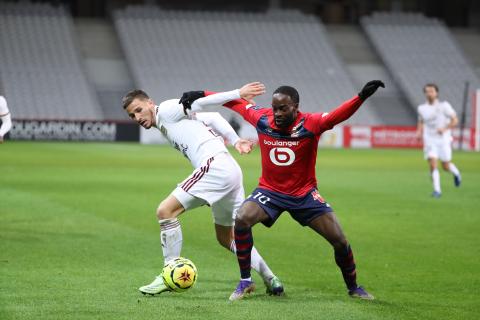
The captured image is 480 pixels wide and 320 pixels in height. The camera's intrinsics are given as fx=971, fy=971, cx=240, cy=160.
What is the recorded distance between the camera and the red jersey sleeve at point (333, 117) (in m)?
8.43

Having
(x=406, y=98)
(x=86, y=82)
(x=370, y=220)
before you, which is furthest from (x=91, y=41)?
(x=370, y=220)

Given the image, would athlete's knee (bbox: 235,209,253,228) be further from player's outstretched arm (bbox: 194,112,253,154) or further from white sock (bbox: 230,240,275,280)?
player's outstretched arm (bbox: 194,112,253,154)

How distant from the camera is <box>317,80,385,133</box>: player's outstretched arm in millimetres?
8359

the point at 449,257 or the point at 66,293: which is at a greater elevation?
the point at 66,293

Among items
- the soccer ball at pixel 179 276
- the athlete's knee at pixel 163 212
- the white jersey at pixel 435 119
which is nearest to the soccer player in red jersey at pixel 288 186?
the soccer ball at pixel 179 276

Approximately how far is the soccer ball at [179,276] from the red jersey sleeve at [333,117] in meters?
1.73

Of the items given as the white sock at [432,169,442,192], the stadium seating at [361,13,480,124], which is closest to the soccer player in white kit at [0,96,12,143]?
the white sock at [432,169,442,192]

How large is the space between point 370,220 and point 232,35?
4296 centimetres

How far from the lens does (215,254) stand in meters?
12.3

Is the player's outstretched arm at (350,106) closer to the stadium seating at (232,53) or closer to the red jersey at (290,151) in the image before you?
the red jersey at (290,151)

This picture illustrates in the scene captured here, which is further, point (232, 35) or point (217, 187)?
point (232, 35)

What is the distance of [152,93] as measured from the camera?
171ft

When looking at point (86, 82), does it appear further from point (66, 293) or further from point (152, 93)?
point (66, 293)

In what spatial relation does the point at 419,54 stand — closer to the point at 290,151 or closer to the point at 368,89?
the point at 290,151
